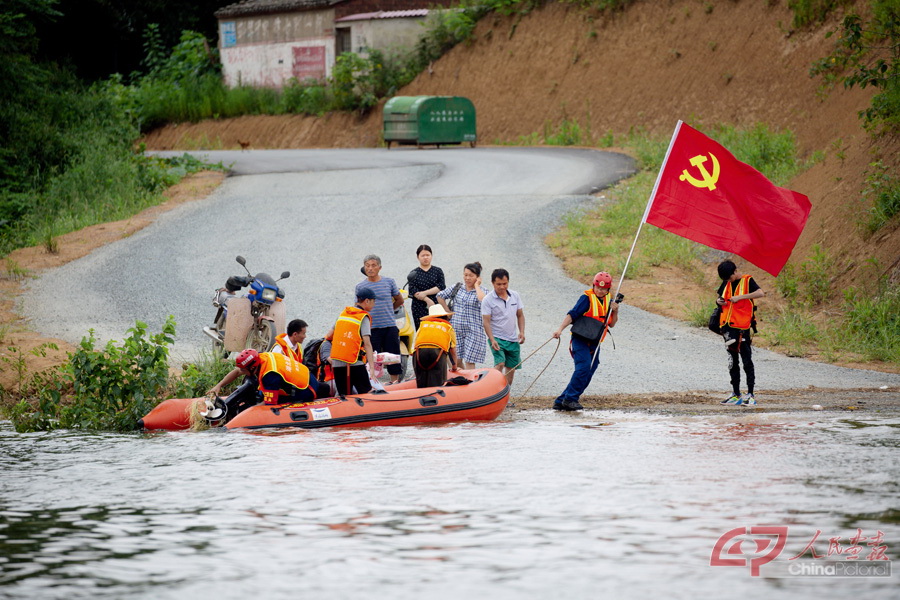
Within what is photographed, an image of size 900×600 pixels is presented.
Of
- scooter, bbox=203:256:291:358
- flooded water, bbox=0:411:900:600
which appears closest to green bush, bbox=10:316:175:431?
flooded water, bbox=0:411:900:600

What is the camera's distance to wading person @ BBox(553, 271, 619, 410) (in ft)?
37.0

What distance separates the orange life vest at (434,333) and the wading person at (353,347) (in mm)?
592

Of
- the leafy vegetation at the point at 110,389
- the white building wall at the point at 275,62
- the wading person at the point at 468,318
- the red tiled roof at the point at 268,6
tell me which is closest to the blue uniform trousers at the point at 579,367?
the wading person at the point at 468,318

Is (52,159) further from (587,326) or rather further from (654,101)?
(587,326)

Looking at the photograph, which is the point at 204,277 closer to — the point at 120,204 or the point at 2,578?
the point at 120,204

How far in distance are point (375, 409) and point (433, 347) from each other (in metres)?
0.93

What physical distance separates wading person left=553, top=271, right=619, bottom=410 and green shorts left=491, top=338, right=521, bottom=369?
2.52 feet

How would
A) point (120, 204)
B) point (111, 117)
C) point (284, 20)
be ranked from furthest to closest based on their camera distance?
point (284, 20) → point (111, 117) → point (120, 204)

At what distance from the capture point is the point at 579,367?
11539mm

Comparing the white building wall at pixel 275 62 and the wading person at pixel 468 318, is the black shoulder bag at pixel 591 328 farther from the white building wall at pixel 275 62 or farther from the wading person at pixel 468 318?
the white building wall at pixel 275 62

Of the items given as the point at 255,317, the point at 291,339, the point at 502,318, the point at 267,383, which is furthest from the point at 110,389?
the point at 502,318

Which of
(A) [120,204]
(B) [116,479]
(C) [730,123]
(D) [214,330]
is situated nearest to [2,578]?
(B) [116,479]

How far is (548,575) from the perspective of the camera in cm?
661

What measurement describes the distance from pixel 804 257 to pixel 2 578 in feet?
47.9
